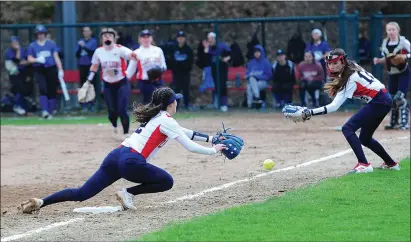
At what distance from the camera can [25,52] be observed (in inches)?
974

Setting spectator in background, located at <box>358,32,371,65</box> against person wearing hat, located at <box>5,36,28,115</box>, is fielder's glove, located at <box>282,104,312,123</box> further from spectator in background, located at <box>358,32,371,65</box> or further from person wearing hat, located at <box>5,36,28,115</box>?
person wearing hat, located at <box>5,36,28,115</box>

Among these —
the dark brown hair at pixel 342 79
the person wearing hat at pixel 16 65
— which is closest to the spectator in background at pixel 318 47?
the person wearing hat at pixel 16 65

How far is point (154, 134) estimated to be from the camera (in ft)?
Answer: 33.0

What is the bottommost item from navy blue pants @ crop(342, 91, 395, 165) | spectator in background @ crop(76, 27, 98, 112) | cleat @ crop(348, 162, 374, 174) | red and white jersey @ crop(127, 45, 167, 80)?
spectator in background @ crop(76, 27, 98, 112)

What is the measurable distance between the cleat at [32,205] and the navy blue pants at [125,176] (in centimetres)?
10

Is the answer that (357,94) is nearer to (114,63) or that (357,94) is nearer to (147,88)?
(114,63)

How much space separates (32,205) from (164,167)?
4.28 metres

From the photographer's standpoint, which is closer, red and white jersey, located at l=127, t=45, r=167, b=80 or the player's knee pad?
the player's knee pad

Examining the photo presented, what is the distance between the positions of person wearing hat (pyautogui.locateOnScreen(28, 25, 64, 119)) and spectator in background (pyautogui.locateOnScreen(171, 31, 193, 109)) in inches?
119

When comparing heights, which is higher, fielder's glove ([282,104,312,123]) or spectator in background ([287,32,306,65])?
fielder's glove ([282,104,312,123])

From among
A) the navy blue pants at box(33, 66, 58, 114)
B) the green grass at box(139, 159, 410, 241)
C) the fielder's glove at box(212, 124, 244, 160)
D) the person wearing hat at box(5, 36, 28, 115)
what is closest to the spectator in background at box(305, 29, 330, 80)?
the navy blue pants at box(33, 66, 58, 114)

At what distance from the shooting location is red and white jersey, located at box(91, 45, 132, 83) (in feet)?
57.2

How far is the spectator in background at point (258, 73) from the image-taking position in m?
23.9

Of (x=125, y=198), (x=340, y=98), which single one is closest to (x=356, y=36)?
(x=340, y=98)
